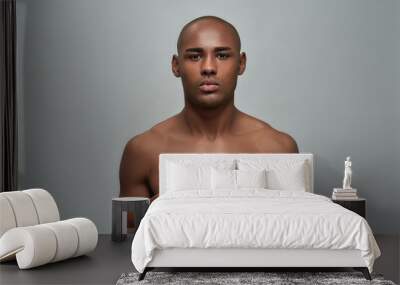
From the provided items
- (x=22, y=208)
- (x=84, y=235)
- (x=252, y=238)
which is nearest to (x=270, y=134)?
(x=84, y=235)

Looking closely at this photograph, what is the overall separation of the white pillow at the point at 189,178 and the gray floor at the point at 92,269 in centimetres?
77

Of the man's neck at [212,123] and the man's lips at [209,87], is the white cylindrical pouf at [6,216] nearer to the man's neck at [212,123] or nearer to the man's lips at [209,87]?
the man's neck at [212,123]

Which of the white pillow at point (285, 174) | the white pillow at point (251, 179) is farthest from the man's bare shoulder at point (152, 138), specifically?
the white pillow at point (251, 179)

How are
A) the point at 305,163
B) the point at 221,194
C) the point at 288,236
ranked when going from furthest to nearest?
the point at 305,163, the point at 221,194, the point at 288,236

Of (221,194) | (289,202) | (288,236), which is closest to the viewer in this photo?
(288,236)

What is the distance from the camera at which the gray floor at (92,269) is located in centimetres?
478

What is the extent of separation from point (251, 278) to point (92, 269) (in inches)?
51.9

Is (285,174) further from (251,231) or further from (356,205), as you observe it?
(251,231)

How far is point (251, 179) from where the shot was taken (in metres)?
6.22

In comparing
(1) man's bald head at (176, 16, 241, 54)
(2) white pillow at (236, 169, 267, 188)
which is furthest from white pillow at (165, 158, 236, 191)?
(1) man's bald head at (176, 16, 241, 54)

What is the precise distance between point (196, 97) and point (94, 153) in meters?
1.27

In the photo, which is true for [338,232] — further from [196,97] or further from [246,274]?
[196,97]

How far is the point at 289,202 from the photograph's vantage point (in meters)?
5.16

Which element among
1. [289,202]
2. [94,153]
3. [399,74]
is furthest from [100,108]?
[399,74]
